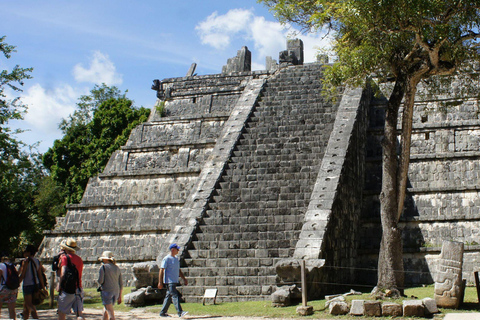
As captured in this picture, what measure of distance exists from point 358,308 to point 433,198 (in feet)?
18.9

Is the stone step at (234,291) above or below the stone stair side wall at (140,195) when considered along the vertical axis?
below

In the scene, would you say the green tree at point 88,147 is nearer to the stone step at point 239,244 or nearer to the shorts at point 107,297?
the stone step at point 239,244

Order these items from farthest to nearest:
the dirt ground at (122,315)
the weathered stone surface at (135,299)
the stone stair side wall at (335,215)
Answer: the weathered stone surface at (135,299) < the stone stair side wall at (335,215) < the dirt ground at (122,315)

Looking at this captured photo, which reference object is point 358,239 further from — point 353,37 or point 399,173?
point 353,37

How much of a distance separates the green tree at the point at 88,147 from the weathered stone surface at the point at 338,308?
23.2 metres

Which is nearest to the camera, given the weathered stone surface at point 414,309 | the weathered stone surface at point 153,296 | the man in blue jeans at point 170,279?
the weathered stone surface at point 414,309

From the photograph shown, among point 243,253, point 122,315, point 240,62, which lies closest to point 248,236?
point 243,253

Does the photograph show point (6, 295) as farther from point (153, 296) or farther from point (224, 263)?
point (224, 263)

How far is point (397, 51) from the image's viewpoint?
10312 mm

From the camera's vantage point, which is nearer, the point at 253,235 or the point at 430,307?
the point at 430,307

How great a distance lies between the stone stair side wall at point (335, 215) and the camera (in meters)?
10.5

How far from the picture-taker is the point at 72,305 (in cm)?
781

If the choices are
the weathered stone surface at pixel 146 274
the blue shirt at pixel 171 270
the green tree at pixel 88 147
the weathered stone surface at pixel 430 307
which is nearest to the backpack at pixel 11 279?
the blue shirt at pixel 171 270

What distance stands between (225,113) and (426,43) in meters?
9.23
